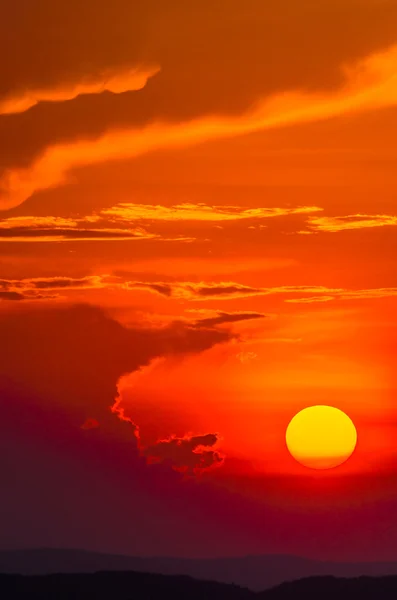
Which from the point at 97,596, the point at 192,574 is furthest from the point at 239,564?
the point at 97,596

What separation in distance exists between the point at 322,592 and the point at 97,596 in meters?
12.7

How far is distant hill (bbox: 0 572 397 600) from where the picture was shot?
4328 inches

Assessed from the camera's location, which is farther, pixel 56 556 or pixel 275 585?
pixel 275 585

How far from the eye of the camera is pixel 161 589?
112750mm

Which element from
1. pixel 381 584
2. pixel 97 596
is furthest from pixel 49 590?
pixel 381 584

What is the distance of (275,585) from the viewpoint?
113m

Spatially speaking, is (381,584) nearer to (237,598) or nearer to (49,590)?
(237,598)

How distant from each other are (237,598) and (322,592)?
483cm

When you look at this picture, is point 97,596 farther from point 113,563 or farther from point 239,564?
point 239,564

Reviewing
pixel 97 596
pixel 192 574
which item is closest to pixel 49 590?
pixel 97 596

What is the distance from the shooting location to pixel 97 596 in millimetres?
112125

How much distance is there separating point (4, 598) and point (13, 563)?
2.07 m

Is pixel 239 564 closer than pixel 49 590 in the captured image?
Yes

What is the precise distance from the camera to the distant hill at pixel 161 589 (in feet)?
361
